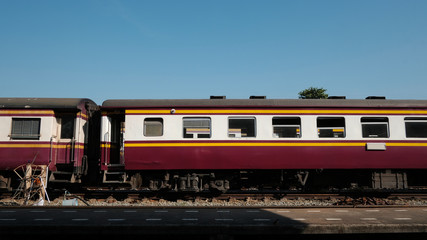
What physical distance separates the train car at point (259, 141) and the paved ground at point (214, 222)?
353 cm

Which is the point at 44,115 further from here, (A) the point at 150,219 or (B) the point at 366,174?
(B) the point at 366,174

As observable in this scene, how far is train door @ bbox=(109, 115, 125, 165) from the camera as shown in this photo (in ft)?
37.0

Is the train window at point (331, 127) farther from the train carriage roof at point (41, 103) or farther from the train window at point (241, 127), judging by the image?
the train carriage roof at point (41, 103)

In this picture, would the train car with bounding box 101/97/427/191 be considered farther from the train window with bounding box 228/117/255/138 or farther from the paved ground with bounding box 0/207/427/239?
the paved ground with bounding box 0/207/427/239

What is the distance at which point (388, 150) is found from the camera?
10812 mm

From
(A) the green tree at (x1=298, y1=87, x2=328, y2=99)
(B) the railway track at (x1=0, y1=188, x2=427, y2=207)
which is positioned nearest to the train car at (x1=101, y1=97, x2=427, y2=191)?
(B) the railway track at (x1=0, y1=188, x2=427, y2=207)

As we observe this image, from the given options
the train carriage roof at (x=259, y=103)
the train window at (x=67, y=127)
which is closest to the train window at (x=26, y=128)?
the train window at (x=67, y=127)

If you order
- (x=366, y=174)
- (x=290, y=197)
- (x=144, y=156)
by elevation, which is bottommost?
(x=290, y=197)

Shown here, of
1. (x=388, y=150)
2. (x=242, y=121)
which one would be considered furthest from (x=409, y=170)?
(x=242, y=121)

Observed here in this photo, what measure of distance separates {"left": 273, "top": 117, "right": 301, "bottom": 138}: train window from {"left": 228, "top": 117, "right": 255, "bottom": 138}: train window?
84 centimetres

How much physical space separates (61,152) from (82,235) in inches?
241

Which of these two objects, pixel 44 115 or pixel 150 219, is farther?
pixel 44 115

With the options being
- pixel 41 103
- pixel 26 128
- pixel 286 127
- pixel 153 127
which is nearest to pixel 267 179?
pixel 286 127

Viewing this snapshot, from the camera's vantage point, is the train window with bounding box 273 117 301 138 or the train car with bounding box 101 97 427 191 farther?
the train window with bounding box 273 117 301 138
